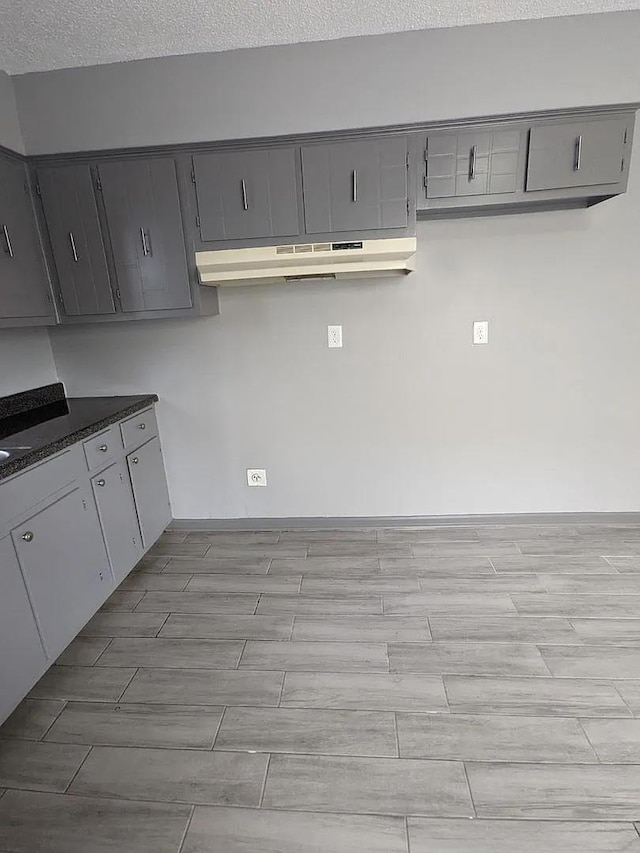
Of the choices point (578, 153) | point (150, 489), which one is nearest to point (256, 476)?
point (150, 489)

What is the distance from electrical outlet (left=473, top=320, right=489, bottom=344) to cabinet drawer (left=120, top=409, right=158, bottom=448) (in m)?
2.01

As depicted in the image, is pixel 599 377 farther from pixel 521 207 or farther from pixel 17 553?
pixel 17 553

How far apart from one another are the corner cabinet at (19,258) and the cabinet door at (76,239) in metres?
0.08

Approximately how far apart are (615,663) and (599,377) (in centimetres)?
153

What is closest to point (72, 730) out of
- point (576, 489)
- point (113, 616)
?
point (113, 616)

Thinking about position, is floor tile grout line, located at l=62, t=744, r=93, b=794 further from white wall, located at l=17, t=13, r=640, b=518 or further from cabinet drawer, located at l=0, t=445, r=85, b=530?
white wall, located at l=17, t=13, r=640, b=518

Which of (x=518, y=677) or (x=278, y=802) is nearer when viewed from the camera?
(x=278, y=802)

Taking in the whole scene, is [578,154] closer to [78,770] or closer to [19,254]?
[19,254]

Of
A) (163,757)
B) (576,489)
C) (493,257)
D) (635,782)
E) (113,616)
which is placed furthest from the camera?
(576,489)

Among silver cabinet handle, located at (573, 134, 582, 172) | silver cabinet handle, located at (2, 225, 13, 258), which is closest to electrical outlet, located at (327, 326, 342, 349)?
silver cabinet handle, located at (573, 134, 582, 172)

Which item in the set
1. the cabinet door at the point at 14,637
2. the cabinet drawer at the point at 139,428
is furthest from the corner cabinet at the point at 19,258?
the cabinet door at the point at 14,637

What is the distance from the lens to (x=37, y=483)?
1.83 metres

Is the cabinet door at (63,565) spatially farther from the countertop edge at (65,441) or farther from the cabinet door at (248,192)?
the cabinet door at (248,192)

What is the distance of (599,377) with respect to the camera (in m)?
2.65
